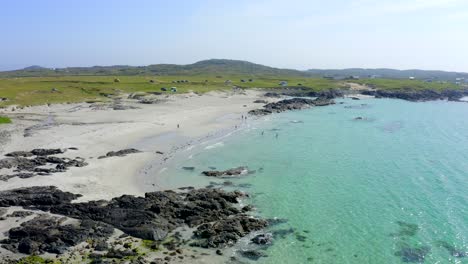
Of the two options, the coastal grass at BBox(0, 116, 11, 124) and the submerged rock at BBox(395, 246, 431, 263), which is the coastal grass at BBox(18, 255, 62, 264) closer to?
the submerged rock at BBox(395, 246, 431, 263)

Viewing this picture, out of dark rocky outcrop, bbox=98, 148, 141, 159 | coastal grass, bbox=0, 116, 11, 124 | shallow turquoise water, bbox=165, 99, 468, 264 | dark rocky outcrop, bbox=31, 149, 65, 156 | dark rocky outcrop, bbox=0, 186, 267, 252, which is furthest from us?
coastal grass, bbox=0, 116, 11, 124

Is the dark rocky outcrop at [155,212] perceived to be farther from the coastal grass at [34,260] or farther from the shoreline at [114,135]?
the shoreline at [114,135]

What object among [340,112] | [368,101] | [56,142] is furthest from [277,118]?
[368,101]

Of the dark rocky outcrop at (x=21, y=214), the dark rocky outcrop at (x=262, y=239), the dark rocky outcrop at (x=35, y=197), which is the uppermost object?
the dark rocky outcrop at (x=35, y=197)

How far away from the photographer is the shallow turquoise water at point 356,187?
2786 centimetres

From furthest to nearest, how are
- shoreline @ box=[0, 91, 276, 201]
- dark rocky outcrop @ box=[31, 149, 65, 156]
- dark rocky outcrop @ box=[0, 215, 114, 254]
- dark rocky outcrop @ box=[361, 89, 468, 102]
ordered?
dark rocky outcrop @ box=[361, 89, 468, 102], dark rocky outcrop @ box=[31, 149, 65, 156], shoreline @ box=[0, 91, 276, 201], dark rocky outcrop @ box=[0, 215, 114, 254]

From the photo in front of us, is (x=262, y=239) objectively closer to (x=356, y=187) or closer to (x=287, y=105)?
(x=356, y=187)

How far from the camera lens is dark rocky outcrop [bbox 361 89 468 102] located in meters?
135

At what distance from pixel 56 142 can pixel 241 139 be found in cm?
2600

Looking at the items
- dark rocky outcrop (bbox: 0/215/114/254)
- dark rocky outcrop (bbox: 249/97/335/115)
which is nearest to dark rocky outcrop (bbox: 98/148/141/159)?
dark rocky outcrop (bbox: 0/215/114/254)

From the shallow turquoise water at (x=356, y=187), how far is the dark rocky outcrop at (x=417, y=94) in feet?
200

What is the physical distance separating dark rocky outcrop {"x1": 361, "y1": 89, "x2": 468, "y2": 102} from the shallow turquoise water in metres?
60.9

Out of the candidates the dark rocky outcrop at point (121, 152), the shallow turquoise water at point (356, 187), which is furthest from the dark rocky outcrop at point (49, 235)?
the dark rocky outcrop at point (121, 152)

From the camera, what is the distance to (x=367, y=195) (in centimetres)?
3788
